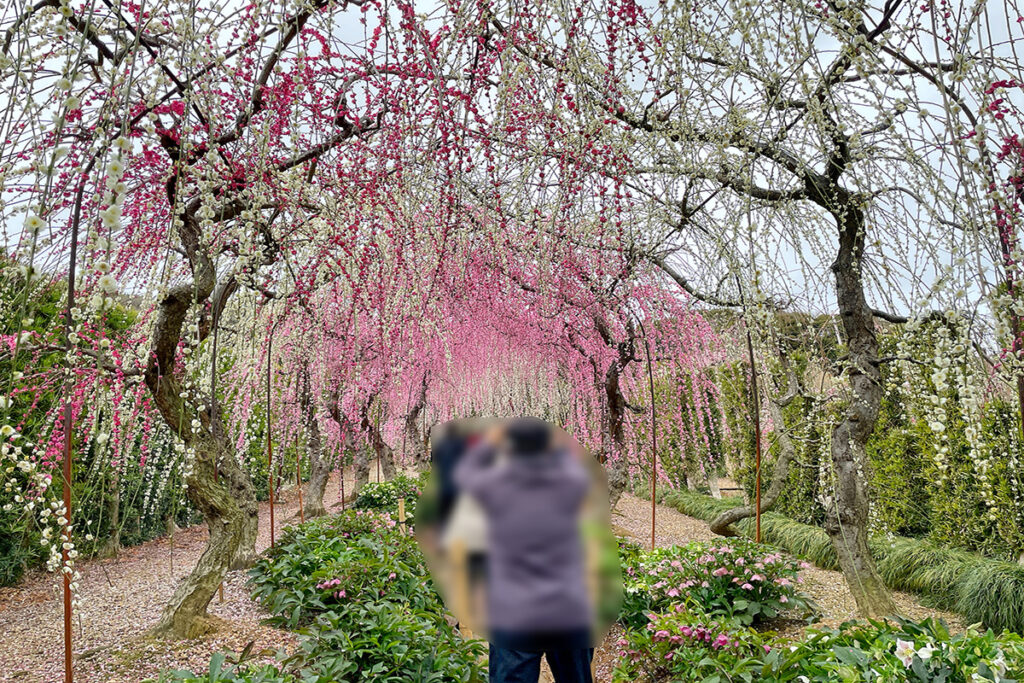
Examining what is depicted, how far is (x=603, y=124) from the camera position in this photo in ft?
5.82

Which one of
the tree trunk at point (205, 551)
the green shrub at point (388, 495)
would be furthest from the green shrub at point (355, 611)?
the green shrub at point (388, 495)

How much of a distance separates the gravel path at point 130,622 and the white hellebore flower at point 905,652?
54.6 inches

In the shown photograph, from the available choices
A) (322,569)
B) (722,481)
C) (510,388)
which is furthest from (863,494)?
(722,481)

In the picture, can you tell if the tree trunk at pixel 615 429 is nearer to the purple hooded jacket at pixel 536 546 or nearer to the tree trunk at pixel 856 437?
the tree trunk at pixel 856 437

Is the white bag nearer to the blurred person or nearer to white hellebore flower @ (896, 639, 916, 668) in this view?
the blurred person

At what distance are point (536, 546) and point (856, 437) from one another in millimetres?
3258

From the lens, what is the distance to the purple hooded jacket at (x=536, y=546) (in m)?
0.73

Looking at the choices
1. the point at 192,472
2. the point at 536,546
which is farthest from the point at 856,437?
the point at 192,472

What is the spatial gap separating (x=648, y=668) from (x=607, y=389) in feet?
10.8

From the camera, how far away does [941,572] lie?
14.1 ft

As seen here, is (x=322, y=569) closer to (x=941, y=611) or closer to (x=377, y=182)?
(x=377, y=182)

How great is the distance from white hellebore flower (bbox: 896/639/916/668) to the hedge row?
3.73 ft

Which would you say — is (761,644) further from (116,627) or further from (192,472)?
(116,627)

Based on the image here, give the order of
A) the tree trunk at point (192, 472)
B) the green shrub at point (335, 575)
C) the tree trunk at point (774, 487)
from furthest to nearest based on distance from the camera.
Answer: the tree trunk at point (774, 487) → the green shrub at point (335, 575) → the tree trunk at point (192, 472)
